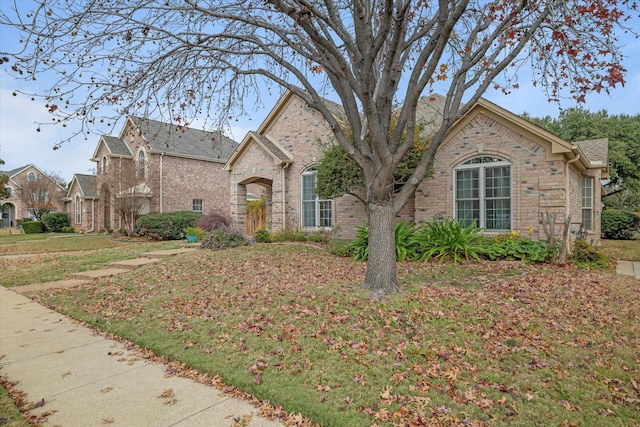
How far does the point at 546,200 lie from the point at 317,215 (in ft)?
26.2

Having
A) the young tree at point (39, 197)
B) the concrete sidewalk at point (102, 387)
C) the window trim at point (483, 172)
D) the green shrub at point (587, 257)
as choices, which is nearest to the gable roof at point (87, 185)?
the young tree at point (39, 197)

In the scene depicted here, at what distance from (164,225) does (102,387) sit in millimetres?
18391

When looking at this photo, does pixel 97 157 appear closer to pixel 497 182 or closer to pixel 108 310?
pixel 108 310

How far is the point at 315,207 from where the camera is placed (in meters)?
14.7

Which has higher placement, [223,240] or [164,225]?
[164,225]

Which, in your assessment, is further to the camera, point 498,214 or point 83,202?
point 83,202

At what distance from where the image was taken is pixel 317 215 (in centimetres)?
1465

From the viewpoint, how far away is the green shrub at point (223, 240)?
12.7 meters

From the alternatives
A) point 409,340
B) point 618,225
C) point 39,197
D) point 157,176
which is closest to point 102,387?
point 409,340

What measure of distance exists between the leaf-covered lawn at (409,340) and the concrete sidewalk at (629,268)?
50.5 inches

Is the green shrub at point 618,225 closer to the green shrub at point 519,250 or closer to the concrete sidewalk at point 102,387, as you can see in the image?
the green shrub at point 519,250

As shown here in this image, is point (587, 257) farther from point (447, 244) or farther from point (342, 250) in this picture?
point (342, 250)

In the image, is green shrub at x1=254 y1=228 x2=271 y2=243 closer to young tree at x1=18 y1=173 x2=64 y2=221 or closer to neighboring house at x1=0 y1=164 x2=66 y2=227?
neighboring house at x1=0 y1=164 x2=66 y2=227

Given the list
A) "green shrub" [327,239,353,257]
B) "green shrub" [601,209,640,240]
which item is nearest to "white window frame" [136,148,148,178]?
"green shrub" [327,239,353,257]
